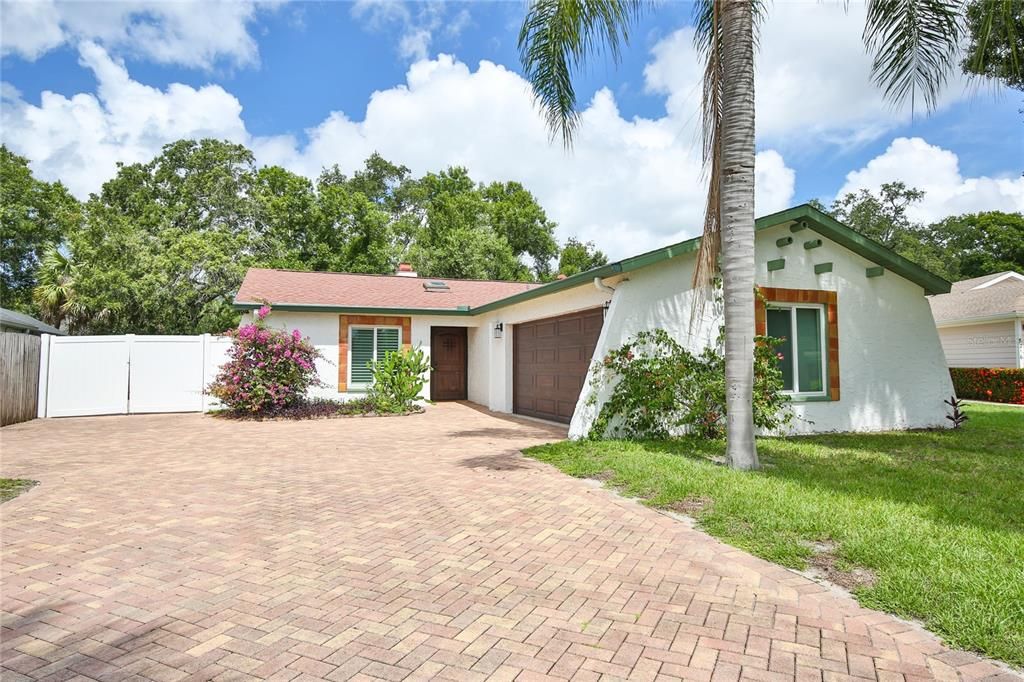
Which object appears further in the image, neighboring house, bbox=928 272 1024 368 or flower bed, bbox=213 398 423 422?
neighboring house, bbox=928 272 1024 368

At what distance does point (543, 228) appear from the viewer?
119 feet

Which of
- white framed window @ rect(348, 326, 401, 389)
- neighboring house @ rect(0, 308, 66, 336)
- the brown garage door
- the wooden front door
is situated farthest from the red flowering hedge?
neighboring house @ rect(0, 308, 66, 336)

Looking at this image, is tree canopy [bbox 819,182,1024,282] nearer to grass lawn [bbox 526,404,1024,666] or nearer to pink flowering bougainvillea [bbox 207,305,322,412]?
grass lawn [bbox 526,404,1024,666]

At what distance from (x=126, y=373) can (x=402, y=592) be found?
530 inches

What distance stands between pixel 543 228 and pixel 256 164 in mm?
17736

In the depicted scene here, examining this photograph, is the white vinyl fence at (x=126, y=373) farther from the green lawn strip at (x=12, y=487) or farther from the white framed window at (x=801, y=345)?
the white framed window at (x=801, y=345)

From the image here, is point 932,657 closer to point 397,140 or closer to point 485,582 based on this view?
point 485,582

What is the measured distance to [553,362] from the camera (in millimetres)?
11836

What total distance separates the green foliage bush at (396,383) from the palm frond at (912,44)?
11.3 m

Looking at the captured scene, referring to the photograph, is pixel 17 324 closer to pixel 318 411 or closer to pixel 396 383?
pixel 318 411

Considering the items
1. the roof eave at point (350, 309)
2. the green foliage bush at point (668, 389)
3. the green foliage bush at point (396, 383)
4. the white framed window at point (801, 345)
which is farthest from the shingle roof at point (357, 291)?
the white framed window at point (801, 345)

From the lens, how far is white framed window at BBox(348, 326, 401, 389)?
48.3 feet

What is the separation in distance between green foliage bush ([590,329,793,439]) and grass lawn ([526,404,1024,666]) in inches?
17.3

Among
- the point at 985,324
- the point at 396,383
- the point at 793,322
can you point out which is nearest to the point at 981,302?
the point at 985,324
